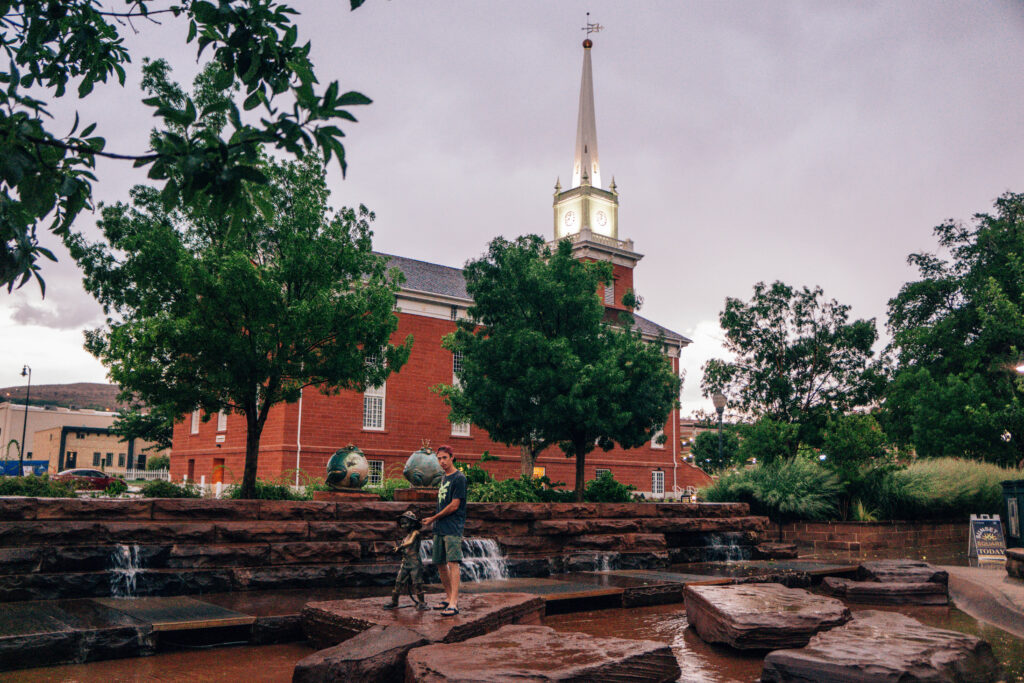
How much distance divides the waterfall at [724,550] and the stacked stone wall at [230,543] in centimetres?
279

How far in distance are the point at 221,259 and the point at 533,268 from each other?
9.02 m

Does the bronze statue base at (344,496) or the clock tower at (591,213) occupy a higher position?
the clock tower at (591,213)

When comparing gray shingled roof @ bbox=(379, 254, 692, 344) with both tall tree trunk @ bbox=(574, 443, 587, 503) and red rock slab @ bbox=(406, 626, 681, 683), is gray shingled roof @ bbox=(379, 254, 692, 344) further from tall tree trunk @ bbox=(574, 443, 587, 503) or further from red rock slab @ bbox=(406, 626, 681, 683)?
red rock slab @ bbox=(406, 626, 681, 683)

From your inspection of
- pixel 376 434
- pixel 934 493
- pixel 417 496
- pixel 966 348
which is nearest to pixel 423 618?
pixel 417 496

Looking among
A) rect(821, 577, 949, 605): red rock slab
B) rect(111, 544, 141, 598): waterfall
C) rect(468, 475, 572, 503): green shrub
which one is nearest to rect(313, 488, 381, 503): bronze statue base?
rect(468, 475, 572, 503): green shrub

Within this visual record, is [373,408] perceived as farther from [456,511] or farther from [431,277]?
[456,511]

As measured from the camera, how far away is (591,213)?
4834cm

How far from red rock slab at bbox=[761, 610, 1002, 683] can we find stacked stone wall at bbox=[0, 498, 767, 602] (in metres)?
7.34

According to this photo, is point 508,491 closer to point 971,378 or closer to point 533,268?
point 533,268

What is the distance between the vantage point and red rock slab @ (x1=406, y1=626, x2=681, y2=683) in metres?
5.89

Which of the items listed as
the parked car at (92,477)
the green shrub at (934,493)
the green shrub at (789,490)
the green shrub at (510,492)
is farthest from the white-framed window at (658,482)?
the parked car at (92,477)

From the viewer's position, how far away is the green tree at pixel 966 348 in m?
32.9

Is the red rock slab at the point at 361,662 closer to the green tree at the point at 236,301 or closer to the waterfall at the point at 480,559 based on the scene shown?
the waterfall at the point at 480,559

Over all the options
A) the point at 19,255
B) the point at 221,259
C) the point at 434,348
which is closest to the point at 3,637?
the point at 19,255
